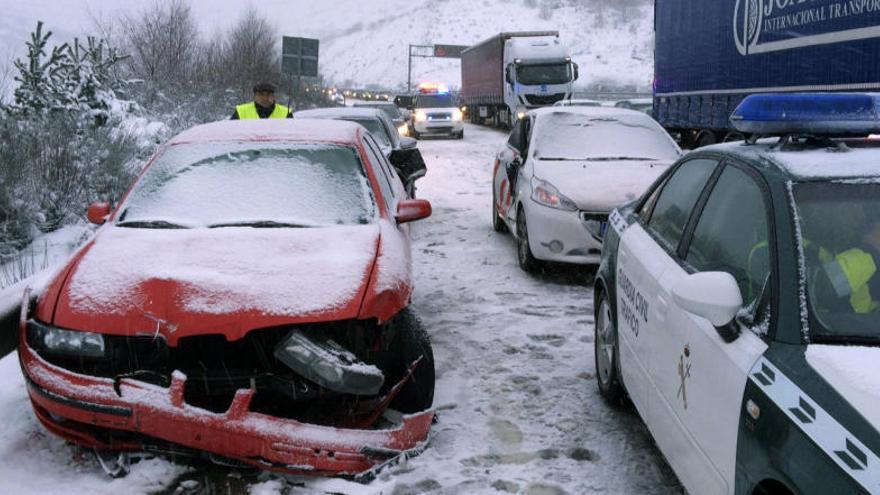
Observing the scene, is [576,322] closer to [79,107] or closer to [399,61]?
[79,107]

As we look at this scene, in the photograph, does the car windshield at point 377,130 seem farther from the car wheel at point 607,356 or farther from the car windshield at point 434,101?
the car windshield at point 434,101

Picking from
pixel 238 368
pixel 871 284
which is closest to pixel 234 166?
pixel 238 368

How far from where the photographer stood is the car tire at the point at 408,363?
3898 mm

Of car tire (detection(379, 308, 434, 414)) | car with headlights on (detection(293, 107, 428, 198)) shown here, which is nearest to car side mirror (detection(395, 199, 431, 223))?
car tire (detection(379, 308, 434, 414))

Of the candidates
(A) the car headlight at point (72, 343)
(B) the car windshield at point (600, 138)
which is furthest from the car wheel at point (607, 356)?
(B) the car windshield at point (600, 138)

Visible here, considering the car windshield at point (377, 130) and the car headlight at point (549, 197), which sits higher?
the car windshield at point (377, 130)

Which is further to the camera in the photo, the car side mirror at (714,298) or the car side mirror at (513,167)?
the car side mirror at (513,167)

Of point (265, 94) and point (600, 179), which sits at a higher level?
point (265, 94)

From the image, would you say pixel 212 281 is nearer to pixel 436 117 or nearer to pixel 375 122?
pixel 375 122

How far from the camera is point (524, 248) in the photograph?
7.89m

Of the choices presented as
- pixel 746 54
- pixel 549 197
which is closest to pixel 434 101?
pixel 746 54

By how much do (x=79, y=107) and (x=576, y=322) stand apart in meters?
9.13

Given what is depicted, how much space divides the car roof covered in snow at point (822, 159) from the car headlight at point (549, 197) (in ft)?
12.9

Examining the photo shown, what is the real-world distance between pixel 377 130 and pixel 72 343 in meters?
8.30
